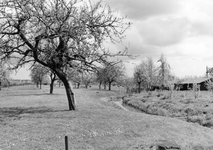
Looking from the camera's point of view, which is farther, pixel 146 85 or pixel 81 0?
pixel 146 85

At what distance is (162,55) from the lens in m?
97.9

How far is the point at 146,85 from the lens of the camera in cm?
8269

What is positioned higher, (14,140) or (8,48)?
(8,48)

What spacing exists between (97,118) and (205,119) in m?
12.4

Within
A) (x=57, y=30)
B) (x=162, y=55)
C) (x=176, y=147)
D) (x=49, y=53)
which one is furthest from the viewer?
(x=162, y=55)

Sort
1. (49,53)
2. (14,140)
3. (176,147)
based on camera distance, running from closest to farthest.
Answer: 1. (176,147)
2. (14,140)
3. (49,53)

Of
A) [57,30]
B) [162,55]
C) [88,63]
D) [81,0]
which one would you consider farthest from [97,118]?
[162,55]

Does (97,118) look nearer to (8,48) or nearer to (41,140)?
(41,140)

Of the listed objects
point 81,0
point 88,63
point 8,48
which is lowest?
point 88,63

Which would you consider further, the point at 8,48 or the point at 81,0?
the point at 8,48

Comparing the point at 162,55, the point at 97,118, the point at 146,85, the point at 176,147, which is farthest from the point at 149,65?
the point at 176,147

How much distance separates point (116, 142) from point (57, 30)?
10.0m

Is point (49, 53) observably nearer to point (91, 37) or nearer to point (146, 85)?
point (91, 37)

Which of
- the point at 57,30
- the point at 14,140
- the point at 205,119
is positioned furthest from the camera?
the point at 205,119
